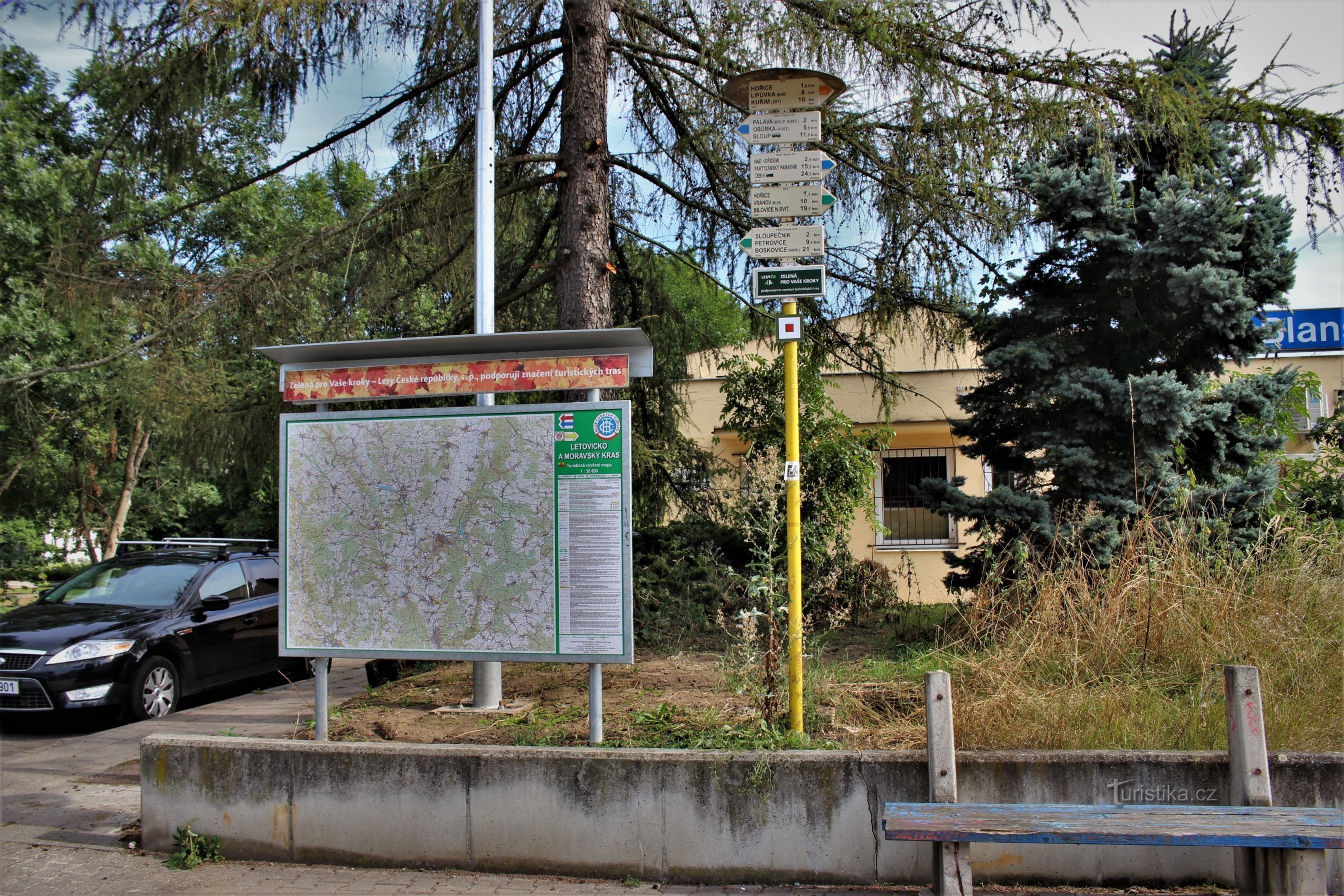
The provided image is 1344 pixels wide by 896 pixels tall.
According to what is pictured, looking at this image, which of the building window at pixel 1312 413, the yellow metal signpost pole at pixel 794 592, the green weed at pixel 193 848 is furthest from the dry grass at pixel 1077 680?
the building window at pixel 1312 413

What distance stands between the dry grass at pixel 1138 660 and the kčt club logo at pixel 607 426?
201cm

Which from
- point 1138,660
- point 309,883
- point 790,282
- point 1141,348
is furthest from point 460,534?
point 1141,348

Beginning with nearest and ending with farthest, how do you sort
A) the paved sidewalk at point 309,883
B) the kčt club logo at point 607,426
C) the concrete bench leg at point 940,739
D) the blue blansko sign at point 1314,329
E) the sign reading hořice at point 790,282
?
the concrete bench leg at point 940,739 < the paved sidewalk at point 309,883 < the sign reading hořice at point 790,282 < the kčt club logo at point 607,426 < the blue blansko sign at point 1314,329

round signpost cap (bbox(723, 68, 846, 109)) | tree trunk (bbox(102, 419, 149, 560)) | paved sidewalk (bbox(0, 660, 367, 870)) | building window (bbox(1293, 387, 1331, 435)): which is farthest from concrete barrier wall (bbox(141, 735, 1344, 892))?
tree trunk (bbox(102, 419, 149, 560))

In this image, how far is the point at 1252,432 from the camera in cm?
762

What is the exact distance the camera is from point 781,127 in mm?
5227

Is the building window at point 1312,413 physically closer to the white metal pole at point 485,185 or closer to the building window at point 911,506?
the building window at point 911,506

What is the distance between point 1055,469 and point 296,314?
642 cm

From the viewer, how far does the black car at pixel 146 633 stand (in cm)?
791

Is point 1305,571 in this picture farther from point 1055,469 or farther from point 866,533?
point 866,533

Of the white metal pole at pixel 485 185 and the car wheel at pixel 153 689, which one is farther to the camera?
the car wheel at pixel 153 689

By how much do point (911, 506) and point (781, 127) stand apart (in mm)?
9122

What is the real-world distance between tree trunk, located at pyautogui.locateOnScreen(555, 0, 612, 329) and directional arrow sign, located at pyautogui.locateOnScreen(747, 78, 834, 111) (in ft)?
9.12

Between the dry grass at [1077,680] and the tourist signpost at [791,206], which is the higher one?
the tourist signpost at [791,206]
